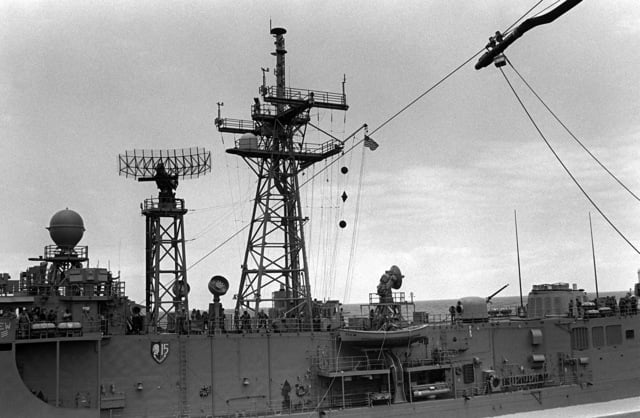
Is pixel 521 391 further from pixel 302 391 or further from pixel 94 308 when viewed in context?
pixel 94 308

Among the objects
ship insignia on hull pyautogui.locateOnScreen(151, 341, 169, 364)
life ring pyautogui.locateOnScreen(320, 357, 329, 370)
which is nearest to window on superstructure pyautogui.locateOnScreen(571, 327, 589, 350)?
life ring pyautogui.locateOnScreen(320, 357, 329, 370)

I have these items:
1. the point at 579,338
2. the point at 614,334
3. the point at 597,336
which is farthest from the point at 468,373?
the point at 614,334

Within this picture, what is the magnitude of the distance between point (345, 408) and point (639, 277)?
751 inches

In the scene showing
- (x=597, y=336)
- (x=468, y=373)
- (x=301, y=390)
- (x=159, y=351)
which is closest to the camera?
(x=159, y=351)

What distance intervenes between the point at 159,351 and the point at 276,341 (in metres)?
4.23

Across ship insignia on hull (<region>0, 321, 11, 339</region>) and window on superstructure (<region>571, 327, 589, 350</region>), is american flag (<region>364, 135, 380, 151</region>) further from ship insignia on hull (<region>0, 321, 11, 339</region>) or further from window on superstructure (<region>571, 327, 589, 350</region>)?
ship insignia on hull (<region>0, 321, 11, 339</region>)

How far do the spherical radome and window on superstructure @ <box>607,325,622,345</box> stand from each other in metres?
24.2

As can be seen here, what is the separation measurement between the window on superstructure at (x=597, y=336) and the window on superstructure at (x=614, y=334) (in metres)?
0.43

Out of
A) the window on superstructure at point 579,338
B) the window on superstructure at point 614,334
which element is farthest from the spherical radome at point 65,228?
the window on superstructure at point 614,334

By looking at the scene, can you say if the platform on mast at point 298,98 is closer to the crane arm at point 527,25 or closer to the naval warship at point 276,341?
the naval warship at point 276,341

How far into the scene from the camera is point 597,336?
31.4 metres

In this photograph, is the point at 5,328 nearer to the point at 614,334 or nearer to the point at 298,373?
the point at 298,373

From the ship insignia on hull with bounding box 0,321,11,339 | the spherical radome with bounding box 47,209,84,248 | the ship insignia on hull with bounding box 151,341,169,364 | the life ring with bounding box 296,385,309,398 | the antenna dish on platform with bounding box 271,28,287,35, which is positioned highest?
the antenna dish on platform with bounding box 271,28,287,35

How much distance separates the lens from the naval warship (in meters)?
21.3
